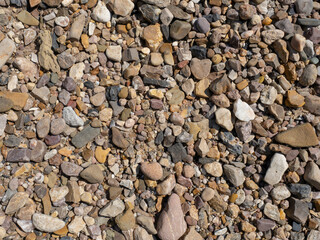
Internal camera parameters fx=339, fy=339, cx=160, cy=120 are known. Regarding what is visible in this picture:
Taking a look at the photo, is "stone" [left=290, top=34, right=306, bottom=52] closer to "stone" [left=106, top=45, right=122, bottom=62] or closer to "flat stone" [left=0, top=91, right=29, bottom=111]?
"stone" [left=106, top=45, right=122, bottom=62]

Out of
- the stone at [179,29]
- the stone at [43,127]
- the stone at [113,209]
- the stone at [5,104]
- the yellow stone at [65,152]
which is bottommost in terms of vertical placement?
the stone at [113,209]

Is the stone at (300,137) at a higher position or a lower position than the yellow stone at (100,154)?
higher

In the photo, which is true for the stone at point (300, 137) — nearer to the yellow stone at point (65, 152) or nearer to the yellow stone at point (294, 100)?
the yellow stone at point (294, 100)

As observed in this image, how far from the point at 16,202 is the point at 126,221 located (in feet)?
1.64

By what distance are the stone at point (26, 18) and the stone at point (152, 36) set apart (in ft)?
1.77

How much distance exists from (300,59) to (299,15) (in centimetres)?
24

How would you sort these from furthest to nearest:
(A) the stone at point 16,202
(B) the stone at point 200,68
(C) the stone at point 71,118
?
(B) the stone at point 200,68 → (C) the stone at point 71,118 → (A) the stone at point 16,202

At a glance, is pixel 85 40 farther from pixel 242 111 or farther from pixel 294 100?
pixel 294 100

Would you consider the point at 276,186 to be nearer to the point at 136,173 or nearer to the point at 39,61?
the point at 136,173

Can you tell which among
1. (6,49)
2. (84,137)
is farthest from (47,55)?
(84,137)

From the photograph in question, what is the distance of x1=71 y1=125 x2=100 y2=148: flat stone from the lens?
5.30 feet

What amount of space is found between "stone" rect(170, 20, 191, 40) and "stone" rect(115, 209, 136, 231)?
2.95 ft

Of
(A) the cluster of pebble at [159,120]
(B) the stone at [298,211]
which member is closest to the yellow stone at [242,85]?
(A) the cluster of pebble at [159,120]

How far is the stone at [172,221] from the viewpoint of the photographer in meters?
1.57
